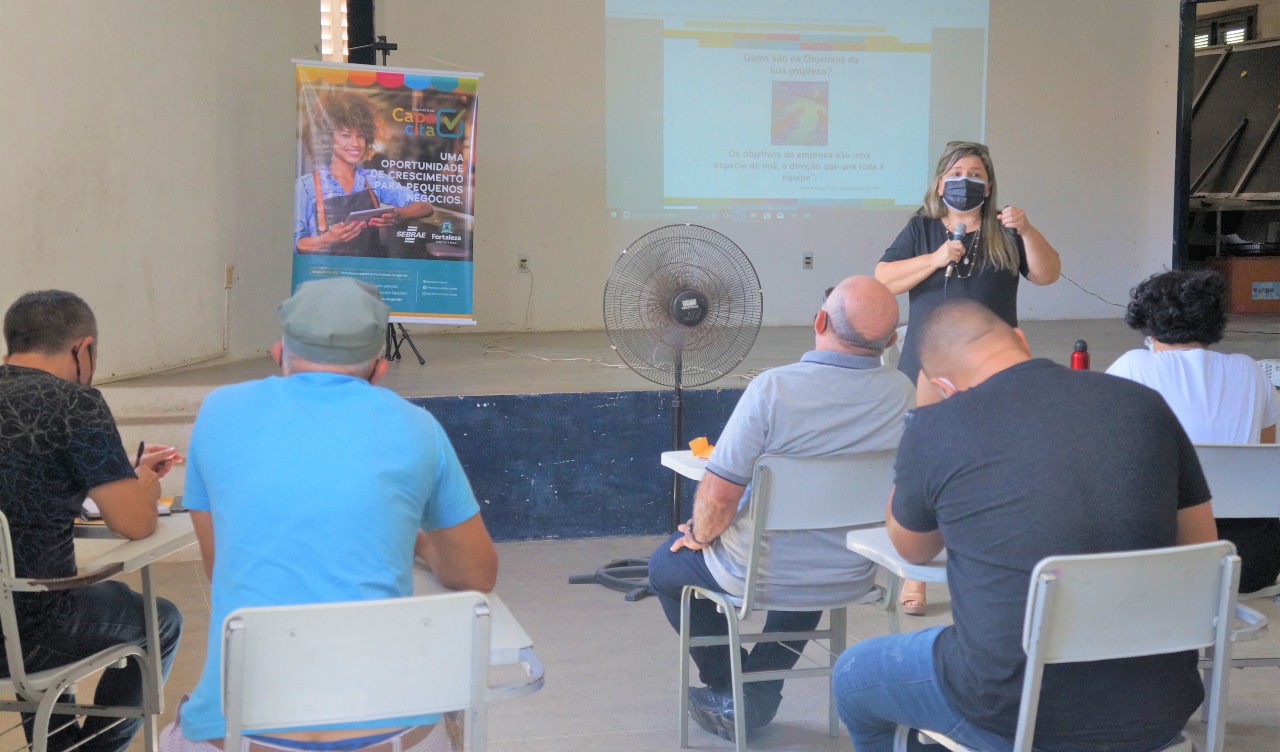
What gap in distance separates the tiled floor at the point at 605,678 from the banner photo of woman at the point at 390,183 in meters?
1.67

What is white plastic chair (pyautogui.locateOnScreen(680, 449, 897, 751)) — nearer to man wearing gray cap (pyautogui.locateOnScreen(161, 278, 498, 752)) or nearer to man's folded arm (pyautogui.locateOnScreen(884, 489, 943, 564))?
man's folded arm (pyautogui.locateOnScreen(884, 489, 943, 564))

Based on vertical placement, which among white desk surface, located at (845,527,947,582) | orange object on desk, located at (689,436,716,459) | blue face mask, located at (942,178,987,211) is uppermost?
blue face mask, located at (942,178,987,211)

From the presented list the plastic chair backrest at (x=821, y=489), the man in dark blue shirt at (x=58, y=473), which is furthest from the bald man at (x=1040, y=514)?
the man in dark blue shirt at (x=58, y=473)

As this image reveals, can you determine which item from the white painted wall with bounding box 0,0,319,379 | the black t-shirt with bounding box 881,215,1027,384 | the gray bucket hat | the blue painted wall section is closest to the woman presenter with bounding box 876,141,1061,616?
the black t-shirt with bounding box 881,215,1027,384

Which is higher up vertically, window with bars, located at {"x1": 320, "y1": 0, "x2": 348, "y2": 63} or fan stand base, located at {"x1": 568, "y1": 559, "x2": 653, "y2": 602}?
window with bars, located at {"x1": 320, "y1": 0, "x2": 348, "y2": 63}

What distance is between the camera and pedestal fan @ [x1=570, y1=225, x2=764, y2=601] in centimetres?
379

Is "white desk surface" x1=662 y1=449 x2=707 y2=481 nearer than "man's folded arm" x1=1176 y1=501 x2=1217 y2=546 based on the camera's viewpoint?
No

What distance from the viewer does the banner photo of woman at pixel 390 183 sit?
17.0 ft

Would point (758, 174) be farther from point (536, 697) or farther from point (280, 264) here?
point (536, 697)

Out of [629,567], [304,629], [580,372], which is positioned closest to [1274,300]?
[580,372]

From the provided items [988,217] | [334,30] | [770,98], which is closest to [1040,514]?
[988,217]

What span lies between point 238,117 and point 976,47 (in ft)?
16.7

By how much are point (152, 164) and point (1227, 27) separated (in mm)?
10857

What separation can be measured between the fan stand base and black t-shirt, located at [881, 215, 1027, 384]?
46.3 inches
